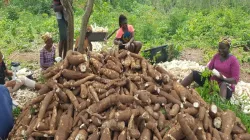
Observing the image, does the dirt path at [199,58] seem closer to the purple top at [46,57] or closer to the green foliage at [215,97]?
the green foliage at [215,97]

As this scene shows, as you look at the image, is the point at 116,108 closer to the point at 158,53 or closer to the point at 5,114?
the point at 5,114

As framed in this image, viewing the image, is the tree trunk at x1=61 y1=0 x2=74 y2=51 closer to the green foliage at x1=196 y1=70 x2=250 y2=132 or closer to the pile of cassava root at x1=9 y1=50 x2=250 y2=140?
the pile of cassava root at x1=9 y1=50 x2=250 y2=140

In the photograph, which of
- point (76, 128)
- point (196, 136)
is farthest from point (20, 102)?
point (196, 136)

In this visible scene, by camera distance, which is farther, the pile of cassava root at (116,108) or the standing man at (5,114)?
the standing man at (5,114)

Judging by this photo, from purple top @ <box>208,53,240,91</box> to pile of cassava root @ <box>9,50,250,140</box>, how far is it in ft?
3.39

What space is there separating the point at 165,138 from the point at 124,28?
3.20 metres

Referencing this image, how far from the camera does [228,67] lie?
4.97m

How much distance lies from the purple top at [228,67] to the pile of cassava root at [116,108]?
103 centimetres

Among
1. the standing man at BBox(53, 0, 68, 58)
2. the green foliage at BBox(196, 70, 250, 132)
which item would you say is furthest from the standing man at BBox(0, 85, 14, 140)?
the green foliage at BBox(196, 70, 250, 132)

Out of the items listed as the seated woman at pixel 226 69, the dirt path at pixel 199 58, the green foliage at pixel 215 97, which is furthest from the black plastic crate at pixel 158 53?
the green foliage at pixel 215 97

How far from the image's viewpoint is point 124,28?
618 cm

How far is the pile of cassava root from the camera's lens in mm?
3430

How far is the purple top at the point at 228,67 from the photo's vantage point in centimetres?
491

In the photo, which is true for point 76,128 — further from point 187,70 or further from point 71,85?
point 187,70
